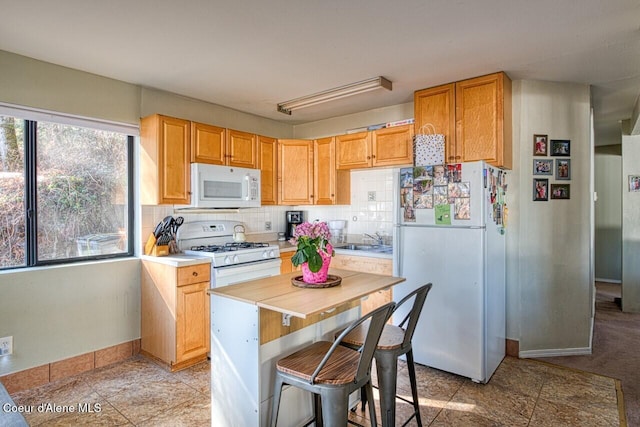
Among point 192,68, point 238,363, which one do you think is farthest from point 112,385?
point 192,68

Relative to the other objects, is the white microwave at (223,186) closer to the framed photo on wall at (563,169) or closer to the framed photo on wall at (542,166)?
the framed photo on wall at (542,166)

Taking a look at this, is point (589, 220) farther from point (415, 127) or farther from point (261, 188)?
point (261, 188)

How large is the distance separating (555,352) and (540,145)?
1784mm

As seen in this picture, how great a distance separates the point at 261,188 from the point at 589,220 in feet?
10.1

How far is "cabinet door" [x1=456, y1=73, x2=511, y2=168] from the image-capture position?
295cm

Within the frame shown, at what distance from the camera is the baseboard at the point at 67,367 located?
261cm

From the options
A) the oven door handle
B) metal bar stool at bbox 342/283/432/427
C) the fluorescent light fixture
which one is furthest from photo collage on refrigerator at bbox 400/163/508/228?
the oven door handle

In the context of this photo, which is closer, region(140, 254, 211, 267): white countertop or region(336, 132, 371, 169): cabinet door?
region(140, 254, 211, 267): white countertop

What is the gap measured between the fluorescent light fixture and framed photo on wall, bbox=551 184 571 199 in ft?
5.51

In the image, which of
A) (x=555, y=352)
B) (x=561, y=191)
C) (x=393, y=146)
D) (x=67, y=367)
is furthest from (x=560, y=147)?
(x=67, y=367)

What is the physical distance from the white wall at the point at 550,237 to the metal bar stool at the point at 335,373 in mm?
2126

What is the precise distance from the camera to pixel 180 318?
2943 millimetres

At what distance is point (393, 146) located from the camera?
363 centimetres

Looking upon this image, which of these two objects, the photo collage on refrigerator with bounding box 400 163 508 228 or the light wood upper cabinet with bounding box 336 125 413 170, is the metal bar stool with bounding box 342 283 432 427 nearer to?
the photo collage on refrigerator with bounding box 400 163 508 228
